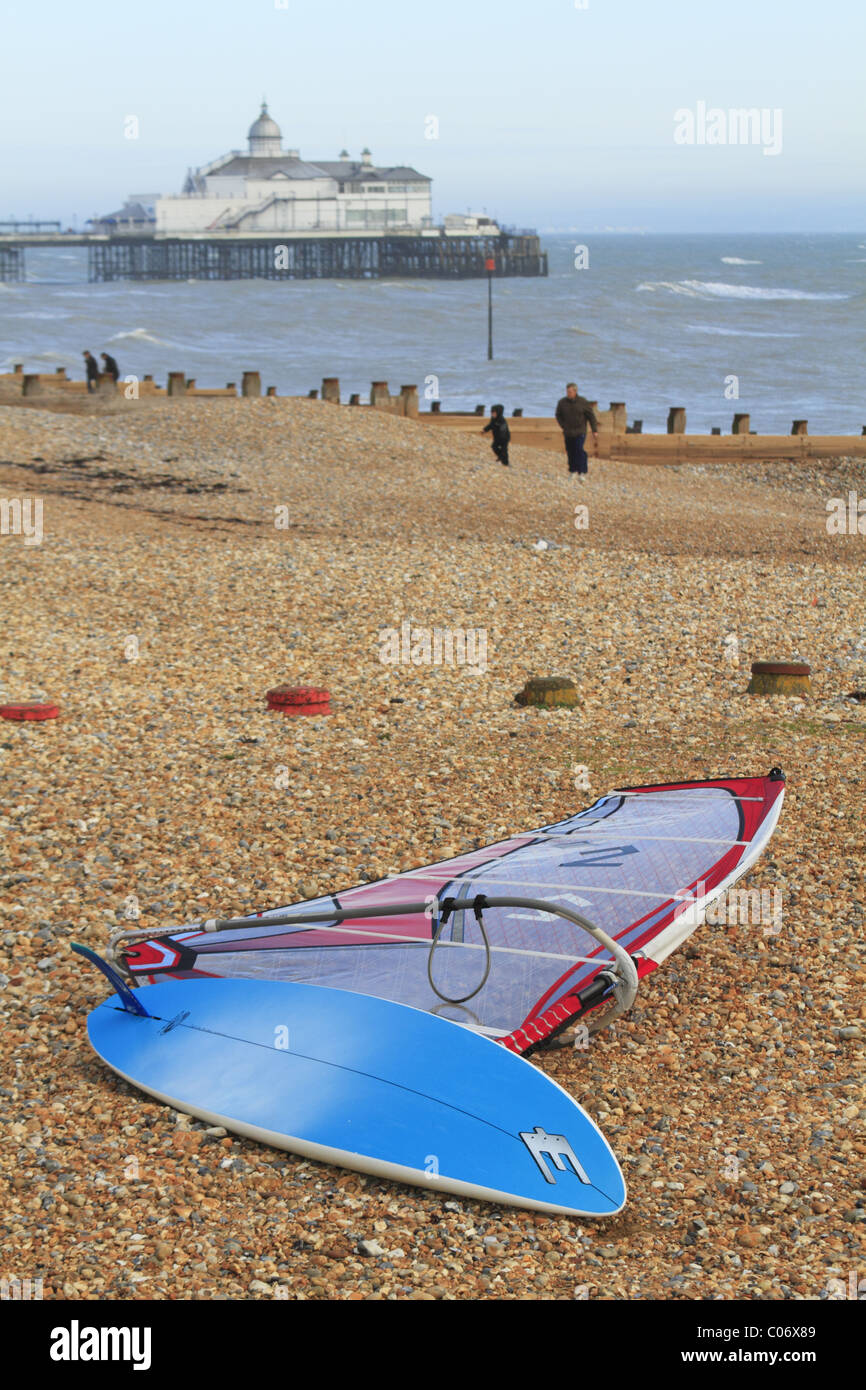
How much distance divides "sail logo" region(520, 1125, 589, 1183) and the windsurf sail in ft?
1.94

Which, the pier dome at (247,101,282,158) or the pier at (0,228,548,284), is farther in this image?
the pier dome at (247,101,282,158)

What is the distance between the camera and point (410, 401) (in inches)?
1071

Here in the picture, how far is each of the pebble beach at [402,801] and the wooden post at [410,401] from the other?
655cm

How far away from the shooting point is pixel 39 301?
97.9 meters

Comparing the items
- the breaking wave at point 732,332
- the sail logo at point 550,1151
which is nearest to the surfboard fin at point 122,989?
the sail logo at point 550,1151

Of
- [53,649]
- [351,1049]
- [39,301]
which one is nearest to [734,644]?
[53,649]

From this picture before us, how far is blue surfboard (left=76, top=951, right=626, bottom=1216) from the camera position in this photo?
15.9 ft

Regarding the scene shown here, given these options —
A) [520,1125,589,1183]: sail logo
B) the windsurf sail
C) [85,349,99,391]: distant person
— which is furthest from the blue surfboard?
[85,349,99,391]: distant person

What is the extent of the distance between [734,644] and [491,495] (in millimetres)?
8349
